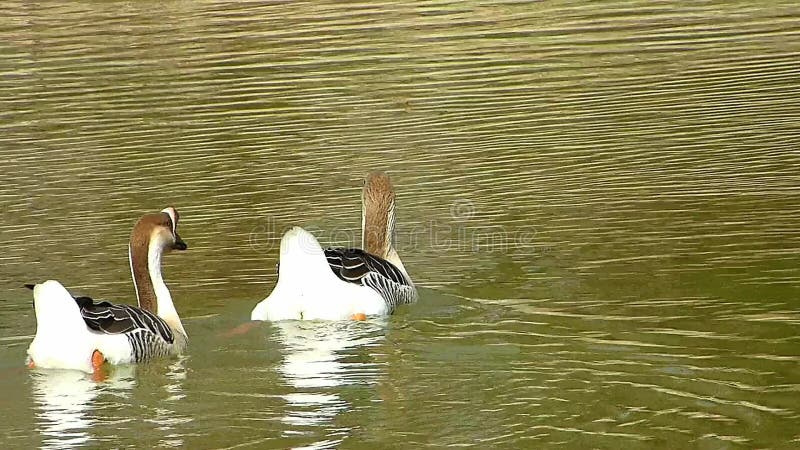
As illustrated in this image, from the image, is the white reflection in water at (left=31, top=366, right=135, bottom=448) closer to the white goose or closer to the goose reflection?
the goose reflection

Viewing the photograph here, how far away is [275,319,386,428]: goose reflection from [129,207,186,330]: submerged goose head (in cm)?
83

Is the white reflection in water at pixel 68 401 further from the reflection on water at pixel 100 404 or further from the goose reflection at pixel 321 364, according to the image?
the goose reflection at pixel 321 364

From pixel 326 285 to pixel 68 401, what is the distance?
226cm

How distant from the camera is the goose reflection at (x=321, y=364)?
833 cm

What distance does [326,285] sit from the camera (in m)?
10.4

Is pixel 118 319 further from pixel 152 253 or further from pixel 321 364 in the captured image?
pixel 321 364

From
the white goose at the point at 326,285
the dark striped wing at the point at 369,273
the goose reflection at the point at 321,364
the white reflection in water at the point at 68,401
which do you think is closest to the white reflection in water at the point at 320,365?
the goose reflection at the point at 321,364

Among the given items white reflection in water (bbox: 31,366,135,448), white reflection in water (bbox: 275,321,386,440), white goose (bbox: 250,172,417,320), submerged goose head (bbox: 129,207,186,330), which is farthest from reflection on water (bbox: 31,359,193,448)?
white goose (bbox: 250,172,417,320)

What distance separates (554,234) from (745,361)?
386cm

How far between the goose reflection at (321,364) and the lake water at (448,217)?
3cm

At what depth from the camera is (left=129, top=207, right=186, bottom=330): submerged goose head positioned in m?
10.3

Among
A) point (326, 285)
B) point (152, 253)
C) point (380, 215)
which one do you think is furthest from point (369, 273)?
point (152, 253)

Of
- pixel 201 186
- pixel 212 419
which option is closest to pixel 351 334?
pixel 212 419

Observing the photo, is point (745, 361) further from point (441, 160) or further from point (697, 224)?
point (441, 160)
